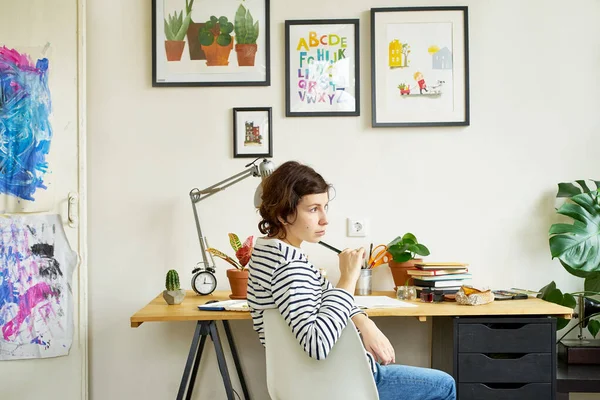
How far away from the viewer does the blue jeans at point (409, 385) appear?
1.73 meters

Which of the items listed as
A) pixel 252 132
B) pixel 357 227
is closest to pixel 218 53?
pixel 252 132

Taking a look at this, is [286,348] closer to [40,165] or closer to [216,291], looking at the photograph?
[216,291]

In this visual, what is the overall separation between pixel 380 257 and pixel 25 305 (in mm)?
1522

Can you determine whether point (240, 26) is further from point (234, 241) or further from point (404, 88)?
point (234, 241)

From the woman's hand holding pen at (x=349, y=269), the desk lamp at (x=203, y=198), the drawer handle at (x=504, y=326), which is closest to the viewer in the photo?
the woman's hand holding pen at (x=349, y=269)

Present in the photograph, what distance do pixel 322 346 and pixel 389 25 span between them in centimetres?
183

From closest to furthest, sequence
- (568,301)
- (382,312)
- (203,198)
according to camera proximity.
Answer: (382,312)
(568,301)
(203,198)

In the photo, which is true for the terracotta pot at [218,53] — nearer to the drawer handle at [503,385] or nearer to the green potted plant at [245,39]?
the green potted plant at [245,39]

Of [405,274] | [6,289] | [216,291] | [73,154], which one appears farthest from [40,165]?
[405,274]

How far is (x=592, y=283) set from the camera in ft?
9.02

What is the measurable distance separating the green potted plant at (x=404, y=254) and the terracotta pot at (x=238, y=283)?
0.61m

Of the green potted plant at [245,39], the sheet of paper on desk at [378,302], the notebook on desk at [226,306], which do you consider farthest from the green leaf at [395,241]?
the green potted plant at [245,39]

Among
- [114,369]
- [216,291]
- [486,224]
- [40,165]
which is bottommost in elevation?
[114,369]

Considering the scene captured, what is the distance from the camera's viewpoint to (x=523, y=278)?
2898mm
